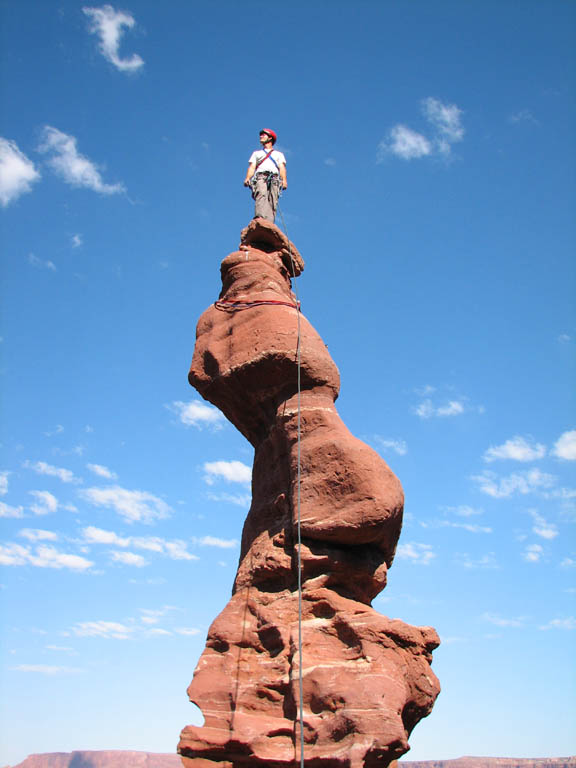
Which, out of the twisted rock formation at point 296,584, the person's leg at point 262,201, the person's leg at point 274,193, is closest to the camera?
the twisted rock formation at point 296,584

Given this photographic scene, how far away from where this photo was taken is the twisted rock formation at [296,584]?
7395mm

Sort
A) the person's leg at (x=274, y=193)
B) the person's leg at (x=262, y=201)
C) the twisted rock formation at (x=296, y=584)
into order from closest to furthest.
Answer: the twisted rock formation at (x=296, y=584) → the person's leg at (x=262, y=201) → the person's leg at (x=274, y=193)

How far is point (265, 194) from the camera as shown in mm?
12914

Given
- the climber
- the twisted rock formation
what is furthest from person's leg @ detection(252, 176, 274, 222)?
the twisted rock formation

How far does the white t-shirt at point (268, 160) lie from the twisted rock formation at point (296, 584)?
320 cm

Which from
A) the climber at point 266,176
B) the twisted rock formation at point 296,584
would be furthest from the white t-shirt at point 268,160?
the twisted rock formation at point 296,584

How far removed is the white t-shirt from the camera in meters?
13.1

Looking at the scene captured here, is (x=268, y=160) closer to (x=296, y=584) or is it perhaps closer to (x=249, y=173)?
(x=249, y=173)

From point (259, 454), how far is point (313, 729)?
4232mm

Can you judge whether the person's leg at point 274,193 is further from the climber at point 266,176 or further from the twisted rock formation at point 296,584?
the twisted rock formation at point 296,584

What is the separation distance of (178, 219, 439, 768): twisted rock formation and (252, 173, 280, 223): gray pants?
231cm

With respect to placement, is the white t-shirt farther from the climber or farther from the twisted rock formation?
the twisted rock formation

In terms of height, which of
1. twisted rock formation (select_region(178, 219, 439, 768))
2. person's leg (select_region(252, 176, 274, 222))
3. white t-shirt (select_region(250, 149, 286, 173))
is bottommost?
twisted rock formation (select_region(178, 219, 439, 768))

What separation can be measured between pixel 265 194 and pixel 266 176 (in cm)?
42
